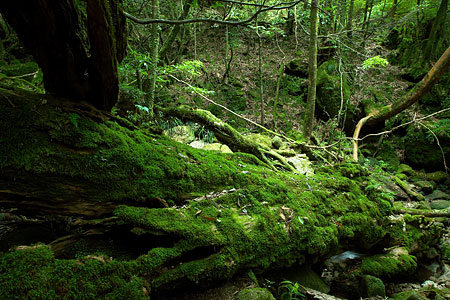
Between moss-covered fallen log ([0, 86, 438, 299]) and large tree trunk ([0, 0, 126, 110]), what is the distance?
0.20m

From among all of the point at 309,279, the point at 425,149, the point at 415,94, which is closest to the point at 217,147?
the point at 309,279

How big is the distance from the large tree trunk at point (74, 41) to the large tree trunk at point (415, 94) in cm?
463

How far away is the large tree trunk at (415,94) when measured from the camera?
659 cm

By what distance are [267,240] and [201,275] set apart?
2.56 ft

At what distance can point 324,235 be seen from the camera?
107 inches

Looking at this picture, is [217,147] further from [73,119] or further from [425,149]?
[425,149]

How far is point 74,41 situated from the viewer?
197cm

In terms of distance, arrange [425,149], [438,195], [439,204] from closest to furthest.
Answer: [439,204]
[438,195]
[425,149]

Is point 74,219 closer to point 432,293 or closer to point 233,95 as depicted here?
point 432,293

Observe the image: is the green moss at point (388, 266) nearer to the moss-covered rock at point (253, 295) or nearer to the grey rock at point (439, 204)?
the moss-covered rock at point (253, 295)

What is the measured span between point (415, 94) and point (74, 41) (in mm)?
9481

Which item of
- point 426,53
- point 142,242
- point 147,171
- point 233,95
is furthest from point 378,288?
point 426,53

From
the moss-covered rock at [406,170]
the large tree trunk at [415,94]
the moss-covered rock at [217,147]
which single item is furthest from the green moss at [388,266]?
the moss-covered rock at [406,170]

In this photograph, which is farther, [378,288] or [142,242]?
[378,288]
